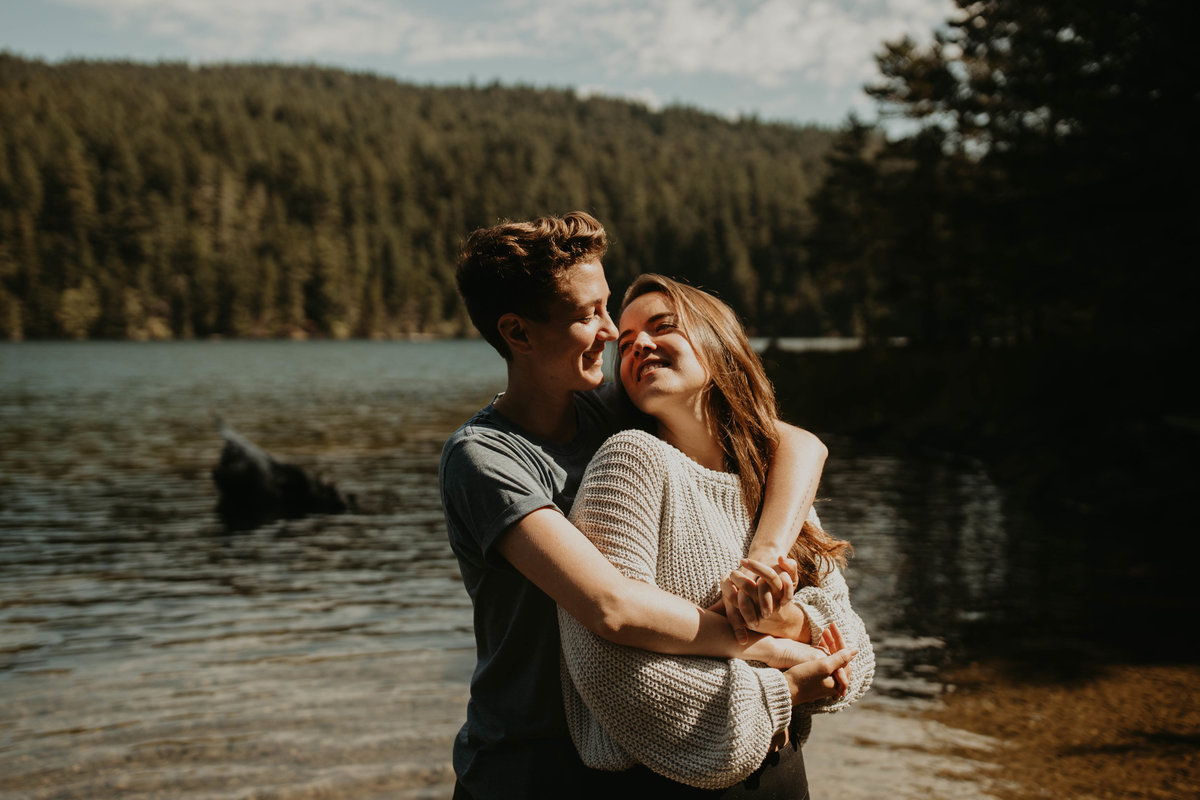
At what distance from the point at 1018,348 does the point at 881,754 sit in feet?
61.4

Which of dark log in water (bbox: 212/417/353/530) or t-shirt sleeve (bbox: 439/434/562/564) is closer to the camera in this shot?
t-shirt sleeve (bbox: 439/434/562/564)

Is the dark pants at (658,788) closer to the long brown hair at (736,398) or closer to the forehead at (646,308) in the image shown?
the long brown hair at (736,398)

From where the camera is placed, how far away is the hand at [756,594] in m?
2.06

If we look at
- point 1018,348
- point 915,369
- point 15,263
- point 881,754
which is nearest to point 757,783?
point 881,754

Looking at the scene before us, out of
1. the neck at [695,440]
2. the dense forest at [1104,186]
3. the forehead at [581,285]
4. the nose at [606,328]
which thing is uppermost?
the dense forest at [1104,186]

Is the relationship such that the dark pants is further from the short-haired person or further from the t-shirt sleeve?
the t-shirt sleeve

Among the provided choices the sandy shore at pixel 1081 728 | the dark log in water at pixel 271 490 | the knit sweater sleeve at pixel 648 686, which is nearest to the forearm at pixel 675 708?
the knit sweater sleeve at pixel 648 686

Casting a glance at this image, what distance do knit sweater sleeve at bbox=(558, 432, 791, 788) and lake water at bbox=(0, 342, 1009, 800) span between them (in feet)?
12.9

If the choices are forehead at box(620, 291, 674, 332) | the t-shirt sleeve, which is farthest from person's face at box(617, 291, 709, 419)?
the t-shirt sleeve

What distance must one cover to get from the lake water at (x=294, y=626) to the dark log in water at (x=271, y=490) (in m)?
0.54

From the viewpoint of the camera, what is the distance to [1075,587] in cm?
991

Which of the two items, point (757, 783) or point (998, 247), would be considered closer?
point (757, 783)

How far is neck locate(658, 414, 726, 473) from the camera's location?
7.89ft

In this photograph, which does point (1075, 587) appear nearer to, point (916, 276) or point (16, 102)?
point (916, 276)
